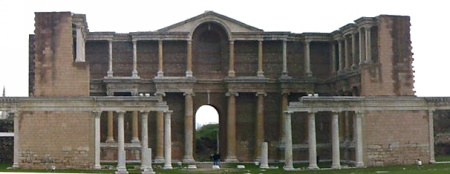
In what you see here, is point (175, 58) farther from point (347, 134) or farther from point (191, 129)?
point (347, 134)

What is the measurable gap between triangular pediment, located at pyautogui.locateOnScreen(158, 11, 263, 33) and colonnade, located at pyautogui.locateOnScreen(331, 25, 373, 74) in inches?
237

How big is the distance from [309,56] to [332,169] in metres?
14.2

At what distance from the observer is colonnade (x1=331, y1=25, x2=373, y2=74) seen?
50.5 m

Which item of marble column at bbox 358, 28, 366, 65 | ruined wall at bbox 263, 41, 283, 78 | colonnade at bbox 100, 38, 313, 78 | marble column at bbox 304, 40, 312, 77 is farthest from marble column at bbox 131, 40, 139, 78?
marble column at bbox 358, 28, 366, 65

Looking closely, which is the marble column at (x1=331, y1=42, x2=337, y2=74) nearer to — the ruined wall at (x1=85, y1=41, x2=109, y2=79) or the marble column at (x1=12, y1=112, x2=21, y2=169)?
the ruined wall at (x1=85, y1=41, x2=109, y2=79)

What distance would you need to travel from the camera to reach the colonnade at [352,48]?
5047 cm

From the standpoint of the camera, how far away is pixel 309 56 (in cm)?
5878

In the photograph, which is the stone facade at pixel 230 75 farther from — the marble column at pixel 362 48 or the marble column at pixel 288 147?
the marble column at pixel 288 147

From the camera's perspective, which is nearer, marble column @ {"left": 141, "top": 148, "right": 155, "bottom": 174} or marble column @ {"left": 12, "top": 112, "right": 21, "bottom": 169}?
marble column @ {"left": 141, "top": 148, "right": 155, "bottom": 174}

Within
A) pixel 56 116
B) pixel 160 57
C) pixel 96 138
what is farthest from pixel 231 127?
pixel 56 116

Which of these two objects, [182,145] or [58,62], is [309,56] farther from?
[58,62]

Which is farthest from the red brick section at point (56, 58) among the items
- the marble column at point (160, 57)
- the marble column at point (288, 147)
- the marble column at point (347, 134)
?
the marble column at point (347, 134)

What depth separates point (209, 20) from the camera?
57.5 metres

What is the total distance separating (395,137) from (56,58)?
68.8 ft
